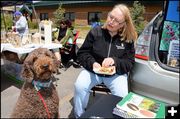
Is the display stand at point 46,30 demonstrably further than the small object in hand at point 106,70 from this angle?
Yes

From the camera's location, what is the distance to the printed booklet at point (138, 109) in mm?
1553

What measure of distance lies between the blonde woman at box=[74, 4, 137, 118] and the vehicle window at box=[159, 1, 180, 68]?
35cm

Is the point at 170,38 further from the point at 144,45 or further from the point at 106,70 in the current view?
the point at 106,70

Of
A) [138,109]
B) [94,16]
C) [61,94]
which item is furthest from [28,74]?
[94,16]

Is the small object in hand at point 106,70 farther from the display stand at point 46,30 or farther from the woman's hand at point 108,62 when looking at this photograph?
the display stand at point 46,30

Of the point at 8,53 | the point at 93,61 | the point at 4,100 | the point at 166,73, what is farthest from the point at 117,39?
the point at 8,53

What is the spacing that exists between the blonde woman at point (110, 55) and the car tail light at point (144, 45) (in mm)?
137

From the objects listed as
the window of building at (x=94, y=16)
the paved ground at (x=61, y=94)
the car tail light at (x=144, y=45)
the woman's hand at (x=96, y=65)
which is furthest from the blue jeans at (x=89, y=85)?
the window of building at (x=94, y=16)

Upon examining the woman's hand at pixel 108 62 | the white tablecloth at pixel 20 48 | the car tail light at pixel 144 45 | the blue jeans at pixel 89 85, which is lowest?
the blue jeans at pixel 89 85

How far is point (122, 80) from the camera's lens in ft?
8.78

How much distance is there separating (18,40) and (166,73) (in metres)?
2.85

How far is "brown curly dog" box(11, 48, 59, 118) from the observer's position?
232 centimetres

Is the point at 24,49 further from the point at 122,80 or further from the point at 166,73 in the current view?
the point at 166,73

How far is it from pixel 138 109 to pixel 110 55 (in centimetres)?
118
